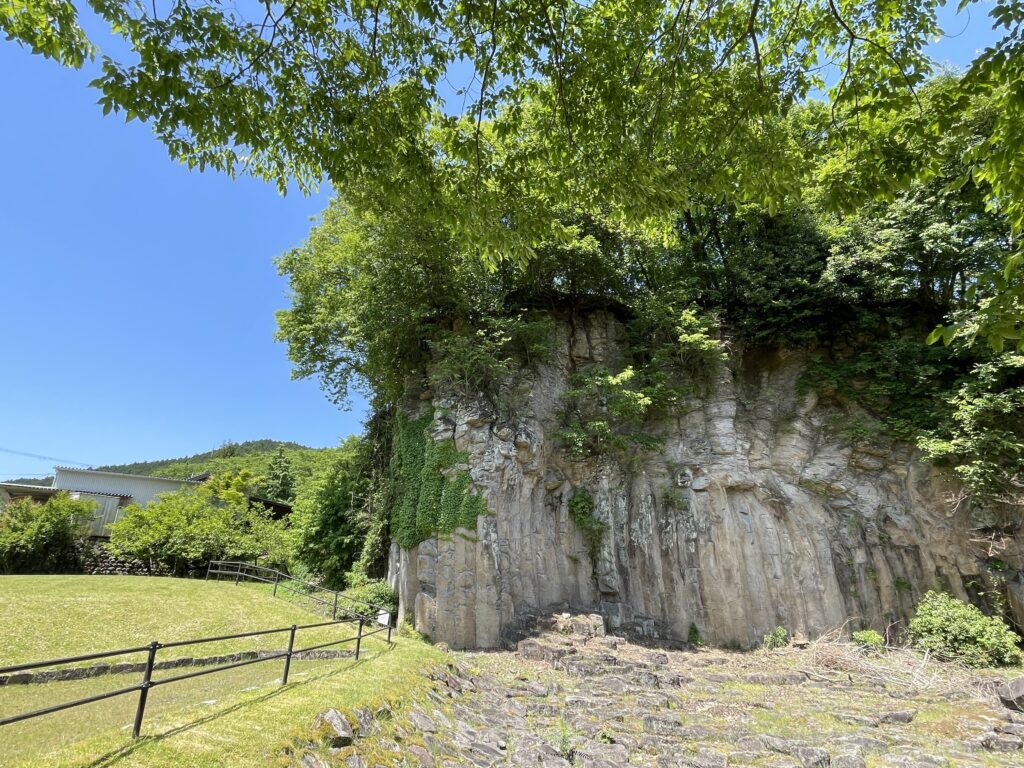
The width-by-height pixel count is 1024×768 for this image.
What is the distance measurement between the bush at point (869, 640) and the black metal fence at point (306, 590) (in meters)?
13.4

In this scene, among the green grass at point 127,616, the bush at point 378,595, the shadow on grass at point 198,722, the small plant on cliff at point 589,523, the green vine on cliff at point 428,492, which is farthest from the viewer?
the small plant on cliff at point 589,523

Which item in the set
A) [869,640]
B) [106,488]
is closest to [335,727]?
[869,640]

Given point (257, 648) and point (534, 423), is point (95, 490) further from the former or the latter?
point (534, 423)

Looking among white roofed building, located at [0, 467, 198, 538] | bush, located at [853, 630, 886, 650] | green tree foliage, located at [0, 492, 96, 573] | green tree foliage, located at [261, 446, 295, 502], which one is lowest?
bush, located at [853, 630, 886, 650]

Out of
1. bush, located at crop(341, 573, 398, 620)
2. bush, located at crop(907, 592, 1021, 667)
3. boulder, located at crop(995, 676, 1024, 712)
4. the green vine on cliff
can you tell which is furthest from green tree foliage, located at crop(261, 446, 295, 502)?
boulder, located at crop(995, 676, 1024, 712)

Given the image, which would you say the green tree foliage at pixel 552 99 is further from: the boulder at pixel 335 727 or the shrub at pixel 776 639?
the shrub at pixel 776 639

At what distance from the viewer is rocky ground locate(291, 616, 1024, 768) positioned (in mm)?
6961

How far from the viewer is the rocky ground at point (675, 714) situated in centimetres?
696

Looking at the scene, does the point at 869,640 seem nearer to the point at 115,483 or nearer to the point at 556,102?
the point at 556,102

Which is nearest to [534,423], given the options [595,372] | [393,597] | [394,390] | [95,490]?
[595,372]

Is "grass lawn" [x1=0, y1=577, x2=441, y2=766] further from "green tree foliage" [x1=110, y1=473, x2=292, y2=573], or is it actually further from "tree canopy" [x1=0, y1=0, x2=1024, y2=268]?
"tree canopy" [x1=0, y1=0, x2=1024, y2=268]

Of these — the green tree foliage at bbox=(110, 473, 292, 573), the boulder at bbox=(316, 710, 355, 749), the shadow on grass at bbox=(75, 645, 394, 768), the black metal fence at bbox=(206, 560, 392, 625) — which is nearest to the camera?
the shadow on grass at bbox=(75, 645, 394, 768)

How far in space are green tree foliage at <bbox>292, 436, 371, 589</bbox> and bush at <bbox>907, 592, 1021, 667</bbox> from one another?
17.8m

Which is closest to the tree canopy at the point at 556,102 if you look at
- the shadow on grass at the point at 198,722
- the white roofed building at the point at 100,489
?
the shadow on grass at the point at 198,722
